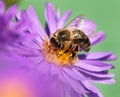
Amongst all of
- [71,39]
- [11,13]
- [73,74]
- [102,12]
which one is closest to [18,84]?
[11,13]

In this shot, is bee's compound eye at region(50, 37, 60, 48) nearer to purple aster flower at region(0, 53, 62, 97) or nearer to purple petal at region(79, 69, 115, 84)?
purple petal at region(79, 69, 115, 84)

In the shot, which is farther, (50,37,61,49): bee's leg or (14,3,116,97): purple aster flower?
(50,37,61,49): bee's leg

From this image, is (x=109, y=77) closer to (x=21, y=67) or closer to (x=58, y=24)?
(x=58, y=24)

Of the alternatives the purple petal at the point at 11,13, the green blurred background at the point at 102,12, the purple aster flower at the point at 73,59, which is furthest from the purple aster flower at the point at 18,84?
the green blurred background at the point at 102,12

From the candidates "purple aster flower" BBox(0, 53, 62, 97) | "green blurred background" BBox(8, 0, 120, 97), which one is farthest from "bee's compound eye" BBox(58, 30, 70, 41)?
"green blurred background" BBox(8, 0, 120, 97)

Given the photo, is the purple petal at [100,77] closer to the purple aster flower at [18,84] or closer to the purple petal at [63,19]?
the purple petal at [63,19]

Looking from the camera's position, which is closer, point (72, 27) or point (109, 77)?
point (109, 77)

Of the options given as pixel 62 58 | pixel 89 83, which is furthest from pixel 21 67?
pixel 62 58
